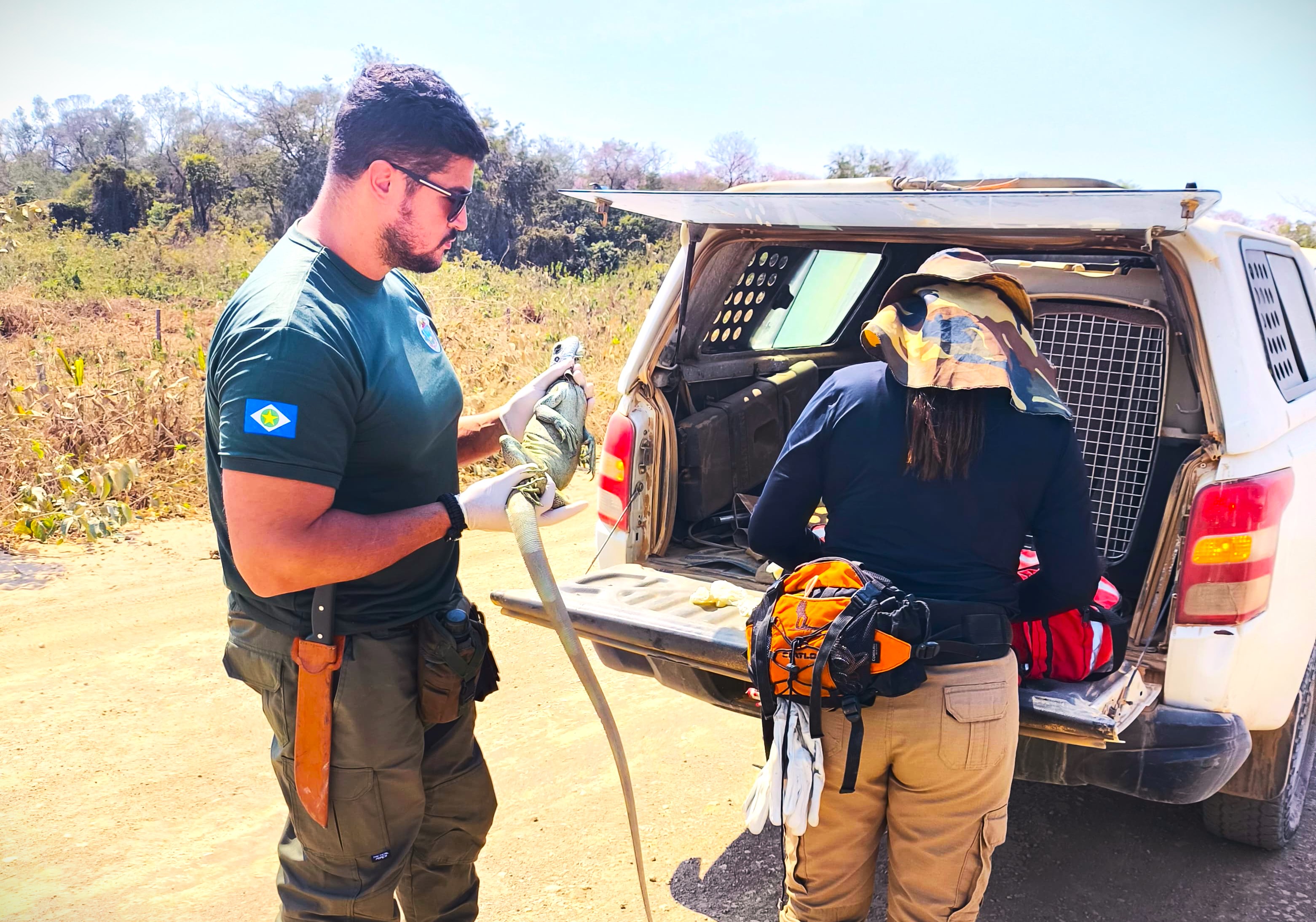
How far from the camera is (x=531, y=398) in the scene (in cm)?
256

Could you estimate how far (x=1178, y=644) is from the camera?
264cm

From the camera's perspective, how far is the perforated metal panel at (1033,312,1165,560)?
323 centimetres

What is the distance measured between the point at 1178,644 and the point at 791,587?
1248 millimetres

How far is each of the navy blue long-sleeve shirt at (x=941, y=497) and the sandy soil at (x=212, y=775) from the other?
142 cm

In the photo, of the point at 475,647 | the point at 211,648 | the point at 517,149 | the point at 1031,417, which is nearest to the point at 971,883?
the point at 1031,417

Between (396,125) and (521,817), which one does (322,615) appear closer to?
(396,125)

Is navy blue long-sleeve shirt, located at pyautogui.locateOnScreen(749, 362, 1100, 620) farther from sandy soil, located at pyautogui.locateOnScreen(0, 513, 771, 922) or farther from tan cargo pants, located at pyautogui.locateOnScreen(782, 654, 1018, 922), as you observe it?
sandy soil, located at pyautogui.locateOnScreen(0, 513, 771, 922)

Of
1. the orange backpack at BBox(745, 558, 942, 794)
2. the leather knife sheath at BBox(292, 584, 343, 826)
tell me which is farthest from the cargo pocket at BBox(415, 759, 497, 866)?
the orange backpack at BBox(745, 558, 942, 794)

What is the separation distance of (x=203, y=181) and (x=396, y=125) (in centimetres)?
2555

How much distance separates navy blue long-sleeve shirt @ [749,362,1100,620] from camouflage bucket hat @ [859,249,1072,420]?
0.18 feet

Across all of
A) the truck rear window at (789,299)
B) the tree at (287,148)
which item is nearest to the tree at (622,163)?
the tree at (287,148)

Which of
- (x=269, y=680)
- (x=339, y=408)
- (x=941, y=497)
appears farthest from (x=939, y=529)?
(x=269, y=680)

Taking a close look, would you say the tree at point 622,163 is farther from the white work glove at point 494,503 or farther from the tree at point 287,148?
the white work glove at point 494,503

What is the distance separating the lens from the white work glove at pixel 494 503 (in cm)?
206
